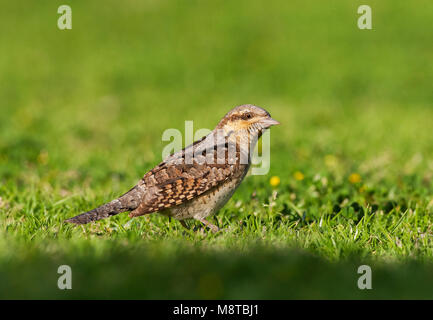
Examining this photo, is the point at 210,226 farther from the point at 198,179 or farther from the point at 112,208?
the point at 112,208

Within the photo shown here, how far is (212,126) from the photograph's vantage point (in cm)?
1091

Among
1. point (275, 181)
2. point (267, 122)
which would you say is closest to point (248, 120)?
point (267, 122)

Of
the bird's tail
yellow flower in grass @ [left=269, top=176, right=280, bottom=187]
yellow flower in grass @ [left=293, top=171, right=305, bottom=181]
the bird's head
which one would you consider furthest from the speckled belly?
yellow flower in grass @ [left=293, top=171, right=305, bottom=181]

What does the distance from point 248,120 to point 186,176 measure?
0.79 meters

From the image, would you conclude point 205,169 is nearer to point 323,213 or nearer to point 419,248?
point 323,213

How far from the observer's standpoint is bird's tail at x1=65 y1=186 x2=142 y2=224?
5.27 metres

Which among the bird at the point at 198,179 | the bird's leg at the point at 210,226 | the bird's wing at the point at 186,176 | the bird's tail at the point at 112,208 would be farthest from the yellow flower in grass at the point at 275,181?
the bird's tail at the point at 112,208

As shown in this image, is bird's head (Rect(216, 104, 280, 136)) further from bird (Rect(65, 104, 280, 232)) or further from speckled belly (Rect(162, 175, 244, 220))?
speckled belly (Rect(162, 175, 244, 220))

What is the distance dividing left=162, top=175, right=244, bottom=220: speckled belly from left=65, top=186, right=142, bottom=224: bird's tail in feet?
0.96

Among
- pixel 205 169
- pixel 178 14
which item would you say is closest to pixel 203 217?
pixel 205 169

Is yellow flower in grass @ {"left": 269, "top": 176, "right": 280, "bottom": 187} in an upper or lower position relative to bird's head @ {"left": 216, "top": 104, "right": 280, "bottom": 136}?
lower

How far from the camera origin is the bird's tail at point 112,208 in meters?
5.27

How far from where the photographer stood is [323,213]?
606 cm
